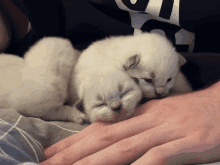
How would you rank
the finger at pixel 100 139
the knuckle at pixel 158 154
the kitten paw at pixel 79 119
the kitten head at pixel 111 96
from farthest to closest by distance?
the kitten paw at pixel 79 119 < the kitten head at pixel 111 96 < the finger at pixel 100 139 < the knuckle at pixel 158 154

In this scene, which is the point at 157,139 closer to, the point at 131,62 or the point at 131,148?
the point at 131,148

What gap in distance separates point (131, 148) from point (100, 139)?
0.12 meters

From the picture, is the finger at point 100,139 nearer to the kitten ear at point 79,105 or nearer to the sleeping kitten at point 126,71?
the sleeping kitten at point 126,71

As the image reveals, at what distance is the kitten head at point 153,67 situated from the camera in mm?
818

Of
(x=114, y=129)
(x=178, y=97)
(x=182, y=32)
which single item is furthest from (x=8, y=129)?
(x=182, y=32)

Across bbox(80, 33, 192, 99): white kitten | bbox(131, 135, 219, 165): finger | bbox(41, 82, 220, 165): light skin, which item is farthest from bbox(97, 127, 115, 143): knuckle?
bbox(80, 33, 192, 99): white kitten

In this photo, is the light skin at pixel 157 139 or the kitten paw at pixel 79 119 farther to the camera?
the kitten paw at pixel 79 119

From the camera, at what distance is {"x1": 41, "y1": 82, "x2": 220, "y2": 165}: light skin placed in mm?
513

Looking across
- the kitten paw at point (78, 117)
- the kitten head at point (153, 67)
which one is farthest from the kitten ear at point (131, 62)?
the kitten paw at point (78, 117)

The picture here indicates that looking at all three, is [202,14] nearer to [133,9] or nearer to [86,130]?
[133,9]

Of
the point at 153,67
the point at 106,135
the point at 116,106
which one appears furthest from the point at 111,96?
the point at 153,67

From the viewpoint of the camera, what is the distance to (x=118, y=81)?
71 cm

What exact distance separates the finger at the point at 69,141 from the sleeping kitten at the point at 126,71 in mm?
45

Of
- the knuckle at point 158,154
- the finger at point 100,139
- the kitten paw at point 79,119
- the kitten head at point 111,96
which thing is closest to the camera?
the knuckle at point 158,154
